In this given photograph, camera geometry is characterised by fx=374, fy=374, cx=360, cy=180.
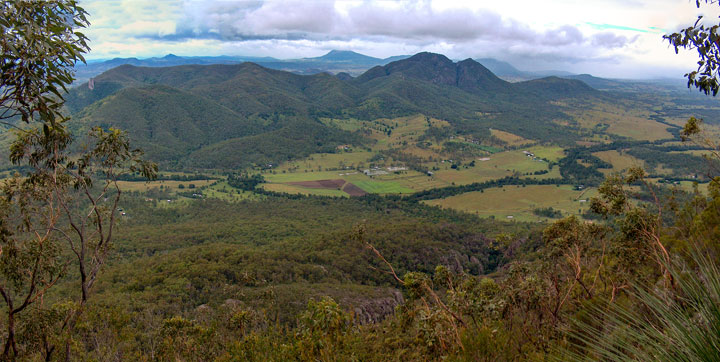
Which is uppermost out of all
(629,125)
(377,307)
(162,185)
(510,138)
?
(629,125)

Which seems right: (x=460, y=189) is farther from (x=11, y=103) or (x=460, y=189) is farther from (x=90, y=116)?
(x=90, y=116)

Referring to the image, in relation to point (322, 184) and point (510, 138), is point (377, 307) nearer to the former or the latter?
point (322, 184)

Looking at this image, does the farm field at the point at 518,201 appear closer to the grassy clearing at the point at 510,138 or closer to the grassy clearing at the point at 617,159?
the grassy clearing at the point at 617,159

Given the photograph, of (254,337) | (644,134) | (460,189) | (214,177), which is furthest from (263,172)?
(644,134)

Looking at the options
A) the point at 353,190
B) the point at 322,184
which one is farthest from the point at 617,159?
the point at 322,184

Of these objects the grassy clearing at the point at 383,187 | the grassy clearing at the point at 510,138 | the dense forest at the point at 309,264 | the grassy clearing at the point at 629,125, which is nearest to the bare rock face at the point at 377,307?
the dense forest at the point at 309,264

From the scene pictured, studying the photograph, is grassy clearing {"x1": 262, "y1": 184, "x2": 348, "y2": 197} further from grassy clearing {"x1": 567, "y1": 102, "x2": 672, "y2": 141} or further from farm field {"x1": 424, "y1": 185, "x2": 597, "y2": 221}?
grassy clearing {"x1": 567, "y1": 102, "x2": 672, "y2": 141}

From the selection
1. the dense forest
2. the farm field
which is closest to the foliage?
the dense forest
